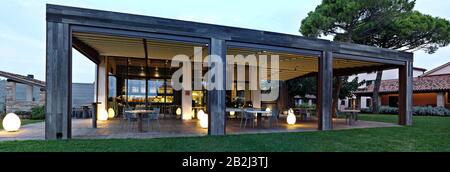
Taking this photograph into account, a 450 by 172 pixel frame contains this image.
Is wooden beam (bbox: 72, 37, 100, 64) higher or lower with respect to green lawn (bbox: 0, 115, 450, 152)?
higher

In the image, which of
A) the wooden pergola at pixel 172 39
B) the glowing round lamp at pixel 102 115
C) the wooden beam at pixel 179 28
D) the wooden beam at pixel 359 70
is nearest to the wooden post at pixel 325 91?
the wooden pergola at pixel 172 39

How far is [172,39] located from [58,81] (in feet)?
9.12

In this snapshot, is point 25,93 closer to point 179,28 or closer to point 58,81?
point 58,81

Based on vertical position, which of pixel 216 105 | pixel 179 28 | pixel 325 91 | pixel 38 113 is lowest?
pixel 38 113

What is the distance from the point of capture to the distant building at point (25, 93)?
13.2 m

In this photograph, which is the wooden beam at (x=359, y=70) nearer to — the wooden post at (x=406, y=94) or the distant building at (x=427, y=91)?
the wooden post at (x=406, y=94)

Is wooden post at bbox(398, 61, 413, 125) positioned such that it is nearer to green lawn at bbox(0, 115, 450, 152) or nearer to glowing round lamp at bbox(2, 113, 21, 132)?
green lawn at bbox(0, 115, 450, 152)

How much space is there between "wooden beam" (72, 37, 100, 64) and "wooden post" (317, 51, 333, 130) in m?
7.39

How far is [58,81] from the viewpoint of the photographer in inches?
241

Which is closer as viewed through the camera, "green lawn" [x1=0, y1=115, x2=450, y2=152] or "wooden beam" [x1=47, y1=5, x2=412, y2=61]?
"green lawn" [x1=0, y1=115, x2=450, y2=152]

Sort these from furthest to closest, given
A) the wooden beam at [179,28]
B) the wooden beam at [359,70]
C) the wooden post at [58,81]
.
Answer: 1. the wooden beam at [359,70]
2. the wooden beam at [179,28]
3. the wooden post at [58,81]

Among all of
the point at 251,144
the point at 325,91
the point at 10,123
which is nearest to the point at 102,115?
the point at 10,123

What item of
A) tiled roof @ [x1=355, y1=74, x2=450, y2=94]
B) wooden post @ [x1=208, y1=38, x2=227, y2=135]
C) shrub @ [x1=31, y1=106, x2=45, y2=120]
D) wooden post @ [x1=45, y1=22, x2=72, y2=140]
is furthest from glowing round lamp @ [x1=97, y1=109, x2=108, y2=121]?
tiled roof @ [x1=355, y1=74, x2=450, y2=94]

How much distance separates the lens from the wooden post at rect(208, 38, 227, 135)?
7297 millimetres
